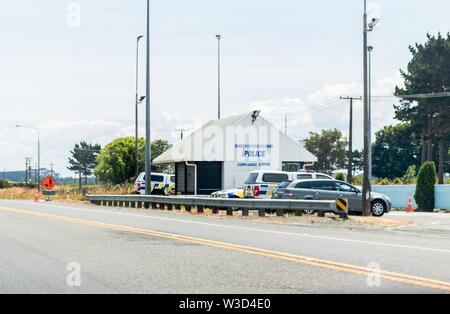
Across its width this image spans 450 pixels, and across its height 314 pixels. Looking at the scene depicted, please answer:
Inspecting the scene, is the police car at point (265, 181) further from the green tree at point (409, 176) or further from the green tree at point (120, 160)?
the green tree at point (120, 160)

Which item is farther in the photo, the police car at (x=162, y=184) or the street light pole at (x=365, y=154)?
the police car at (x=162, y=184)

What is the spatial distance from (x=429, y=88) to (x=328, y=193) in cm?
3320

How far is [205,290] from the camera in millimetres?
7504

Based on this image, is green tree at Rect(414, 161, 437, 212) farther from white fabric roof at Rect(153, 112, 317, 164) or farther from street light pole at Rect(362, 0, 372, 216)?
street light pole at Rect(362, 0, 372, 216)

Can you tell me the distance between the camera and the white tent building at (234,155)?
134ft

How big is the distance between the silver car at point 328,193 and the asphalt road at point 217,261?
8.65m

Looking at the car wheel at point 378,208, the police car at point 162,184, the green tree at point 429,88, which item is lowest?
the car wheel at point 378,208

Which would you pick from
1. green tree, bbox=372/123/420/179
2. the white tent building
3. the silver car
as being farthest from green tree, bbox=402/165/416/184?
green tree, bbox=372/123/420/179

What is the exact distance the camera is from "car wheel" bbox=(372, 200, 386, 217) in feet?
86.4

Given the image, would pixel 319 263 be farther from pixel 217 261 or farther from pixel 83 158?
pixel 83 158

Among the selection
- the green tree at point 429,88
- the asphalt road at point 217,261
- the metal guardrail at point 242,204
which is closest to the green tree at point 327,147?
the green tree at point 429,88

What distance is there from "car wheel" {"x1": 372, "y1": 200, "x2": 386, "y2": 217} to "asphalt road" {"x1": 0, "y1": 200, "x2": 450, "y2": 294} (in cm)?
1021
